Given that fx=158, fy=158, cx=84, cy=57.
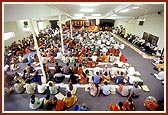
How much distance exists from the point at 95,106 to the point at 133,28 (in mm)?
14913

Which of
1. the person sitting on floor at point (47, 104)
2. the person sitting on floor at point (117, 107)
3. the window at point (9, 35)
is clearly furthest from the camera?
the window at point (9, 35)

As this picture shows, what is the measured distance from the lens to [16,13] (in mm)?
4168

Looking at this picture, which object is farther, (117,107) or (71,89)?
(71,89)

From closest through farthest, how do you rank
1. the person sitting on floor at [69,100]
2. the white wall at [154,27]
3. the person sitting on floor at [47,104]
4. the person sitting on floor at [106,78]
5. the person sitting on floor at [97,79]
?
the person sitting on floor at [47,104] → the person sitting on floor at [69,100] → the person sitting on floor at [97,79] → the person sitting on floor at [106,78] → the white wall at [154,27]

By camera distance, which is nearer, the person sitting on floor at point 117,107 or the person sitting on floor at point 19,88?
the person sitting on floor at point 117,107

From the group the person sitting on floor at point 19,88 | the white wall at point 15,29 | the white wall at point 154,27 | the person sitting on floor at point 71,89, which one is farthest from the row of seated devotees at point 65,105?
the white wall at point 15,29

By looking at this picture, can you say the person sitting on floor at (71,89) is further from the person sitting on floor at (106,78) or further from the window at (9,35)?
the window at (9,35)

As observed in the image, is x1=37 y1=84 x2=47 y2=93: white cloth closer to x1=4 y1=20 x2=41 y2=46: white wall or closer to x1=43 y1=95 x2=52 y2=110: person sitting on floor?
x1=43 y1=95 x2=52 y2=110: person sitting on floor

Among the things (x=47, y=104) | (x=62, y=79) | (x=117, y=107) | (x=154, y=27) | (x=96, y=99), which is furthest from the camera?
(x=154, y=27)

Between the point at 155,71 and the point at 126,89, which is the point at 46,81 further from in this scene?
the point at 155,71

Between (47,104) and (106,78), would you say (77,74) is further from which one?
(47,104)

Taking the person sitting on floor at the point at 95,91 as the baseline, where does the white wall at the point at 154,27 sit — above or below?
above

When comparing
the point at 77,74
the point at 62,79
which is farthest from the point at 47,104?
the point at 77,74

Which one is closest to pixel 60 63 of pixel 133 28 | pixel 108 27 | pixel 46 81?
pixel 46 81
